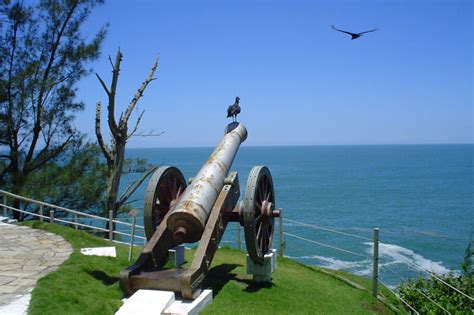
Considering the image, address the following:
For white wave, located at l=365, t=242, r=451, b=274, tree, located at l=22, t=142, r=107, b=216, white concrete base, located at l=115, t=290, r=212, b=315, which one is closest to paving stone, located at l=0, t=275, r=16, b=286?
white concrete base, located at l=115, t=290, r=212, b=315

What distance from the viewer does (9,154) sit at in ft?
50.0

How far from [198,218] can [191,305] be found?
3.79 ft

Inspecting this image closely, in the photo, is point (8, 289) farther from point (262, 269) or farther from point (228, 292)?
point (262, 269)

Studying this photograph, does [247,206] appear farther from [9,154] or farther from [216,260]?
[9,154]

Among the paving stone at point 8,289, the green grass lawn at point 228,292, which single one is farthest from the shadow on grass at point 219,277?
the paving stone at point 8,289

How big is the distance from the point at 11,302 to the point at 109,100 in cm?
933

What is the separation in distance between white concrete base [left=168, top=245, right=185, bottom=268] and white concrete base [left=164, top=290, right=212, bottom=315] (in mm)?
1553

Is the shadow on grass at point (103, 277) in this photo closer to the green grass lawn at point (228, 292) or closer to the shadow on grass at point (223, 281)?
the green grass lawn at point (228, 292)

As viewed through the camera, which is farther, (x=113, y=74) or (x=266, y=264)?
(x=113, y=74)

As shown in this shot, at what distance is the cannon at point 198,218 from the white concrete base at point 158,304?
127 millimetres

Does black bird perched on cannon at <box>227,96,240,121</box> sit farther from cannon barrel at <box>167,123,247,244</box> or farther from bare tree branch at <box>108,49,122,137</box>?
bare tree branch at <box>108,49,122,137</box>

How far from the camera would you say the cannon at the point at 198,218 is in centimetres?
657

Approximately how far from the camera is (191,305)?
618 cm

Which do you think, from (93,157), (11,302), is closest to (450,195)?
(93,157)
